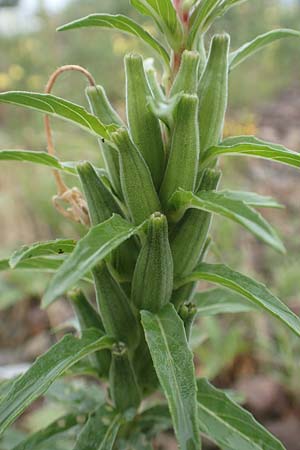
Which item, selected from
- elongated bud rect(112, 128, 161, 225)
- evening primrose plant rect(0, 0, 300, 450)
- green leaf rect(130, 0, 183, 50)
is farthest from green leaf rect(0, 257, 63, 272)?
green leaf rect(130, 0, 183, 50)

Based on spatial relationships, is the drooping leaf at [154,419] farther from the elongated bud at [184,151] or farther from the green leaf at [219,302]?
the elongated bud at [184,151]

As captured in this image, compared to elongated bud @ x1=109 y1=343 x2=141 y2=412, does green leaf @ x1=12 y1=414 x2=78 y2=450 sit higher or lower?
lower

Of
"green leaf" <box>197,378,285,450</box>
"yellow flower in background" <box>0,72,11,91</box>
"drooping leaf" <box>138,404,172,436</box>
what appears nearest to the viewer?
"green leaf" <box>197,378,285,450</box>

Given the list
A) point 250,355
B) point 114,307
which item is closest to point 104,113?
point 114,307

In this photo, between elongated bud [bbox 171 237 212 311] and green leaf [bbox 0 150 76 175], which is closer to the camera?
green leaf [bbox 0 150 76 175]

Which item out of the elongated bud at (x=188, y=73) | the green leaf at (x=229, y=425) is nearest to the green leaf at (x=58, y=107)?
the elongated bud at (x=188, y=73)

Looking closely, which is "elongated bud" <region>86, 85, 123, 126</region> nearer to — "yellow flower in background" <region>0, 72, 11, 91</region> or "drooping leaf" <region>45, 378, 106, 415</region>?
"drooping leaf" <region>45, 378, 106, 415</region>
